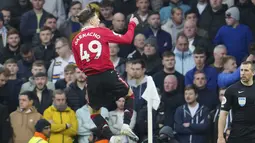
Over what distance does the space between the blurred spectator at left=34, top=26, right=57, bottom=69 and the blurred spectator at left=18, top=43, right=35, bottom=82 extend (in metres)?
0.21

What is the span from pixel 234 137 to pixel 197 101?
342cm

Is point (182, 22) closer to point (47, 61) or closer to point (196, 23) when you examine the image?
point (196, 23)

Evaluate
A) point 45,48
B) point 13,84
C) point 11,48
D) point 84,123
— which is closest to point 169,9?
point 45,48

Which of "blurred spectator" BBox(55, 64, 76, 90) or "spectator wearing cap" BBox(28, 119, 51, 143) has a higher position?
"blurred spectator" BBox(55, 64, 76, 90)

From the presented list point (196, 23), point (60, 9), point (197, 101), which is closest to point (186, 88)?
point (197, 101)

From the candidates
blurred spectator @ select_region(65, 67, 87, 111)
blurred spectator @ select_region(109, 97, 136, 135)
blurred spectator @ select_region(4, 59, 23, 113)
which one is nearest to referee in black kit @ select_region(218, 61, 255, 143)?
blurred spectator @ select_region(109, 97, 136, 135)

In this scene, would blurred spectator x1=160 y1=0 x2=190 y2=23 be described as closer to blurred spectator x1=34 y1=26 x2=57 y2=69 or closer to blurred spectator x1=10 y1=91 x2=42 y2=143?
blurred spectator x1=34 y1=26 x2=57 y2=69

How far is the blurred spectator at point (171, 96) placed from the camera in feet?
73.2

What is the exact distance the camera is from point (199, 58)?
23.0m

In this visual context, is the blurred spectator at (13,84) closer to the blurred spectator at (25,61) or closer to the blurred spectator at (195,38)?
the blurred spectator at (25,61)

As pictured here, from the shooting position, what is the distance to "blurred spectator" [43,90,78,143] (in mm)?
21859

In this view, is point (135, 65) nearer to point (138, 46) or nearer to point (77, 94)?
point (77, 94)

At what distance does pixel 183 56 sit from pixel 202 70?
3.26 feet

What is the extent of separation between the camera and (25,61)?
24.2 meters
